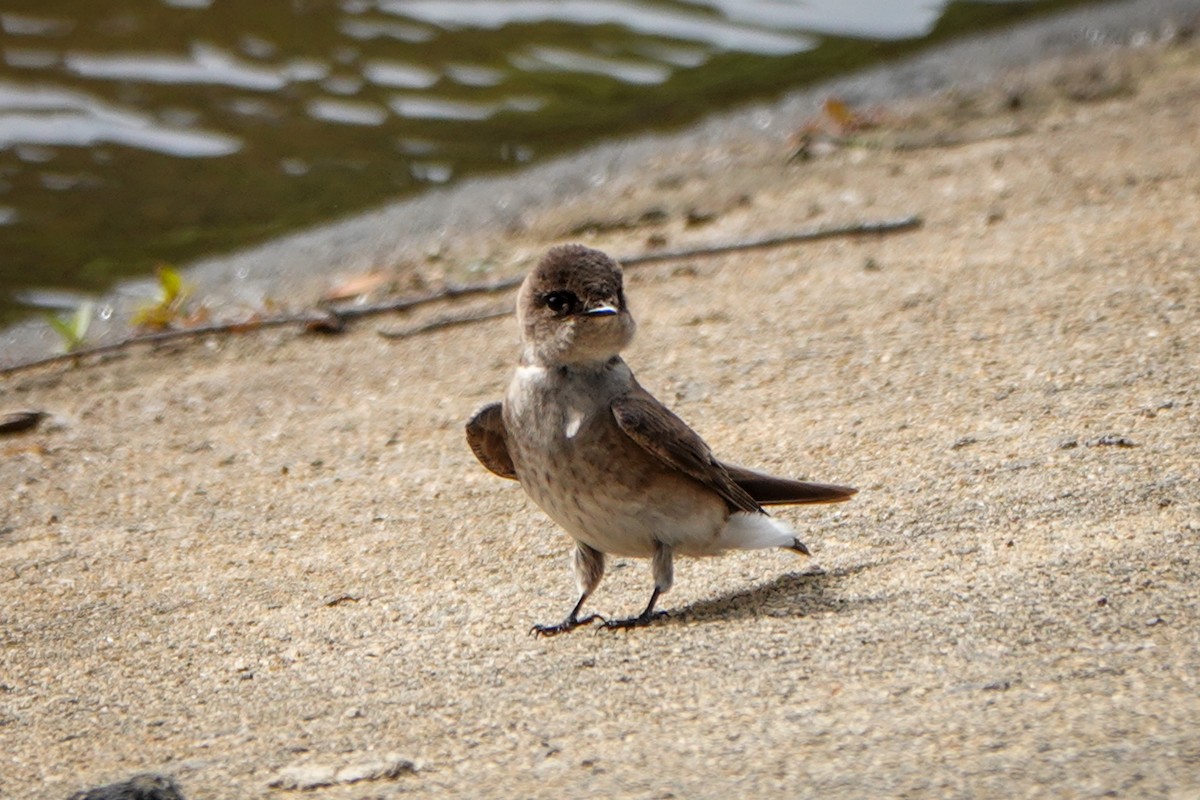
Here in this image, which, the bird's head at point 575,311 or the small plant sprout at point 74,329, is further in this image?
the small plant sprout at point 74,329

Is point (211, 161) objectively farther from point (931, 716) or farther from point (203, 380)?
point (931, 716)

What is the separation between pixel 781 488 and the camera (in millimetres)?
4293

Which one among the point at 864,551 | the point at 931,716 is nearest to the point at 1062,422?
the point at 864,551

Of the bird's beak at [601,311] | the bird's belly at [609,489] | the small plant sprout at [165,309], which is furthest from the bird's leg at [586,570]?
the small plant sprout at [165,309]

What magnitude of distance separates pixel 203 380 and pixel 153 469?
3.43ft

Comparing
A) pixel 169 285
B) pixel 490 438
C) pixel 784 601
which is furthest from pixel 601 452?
pixel 169 285

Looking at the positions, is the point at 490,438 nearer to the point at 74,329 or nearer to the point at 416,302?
the point at 416,302

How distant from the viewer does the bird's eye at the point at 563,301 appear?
4066 millimetres

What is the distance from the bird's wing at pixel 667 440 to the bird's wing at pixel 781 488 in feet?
0.56

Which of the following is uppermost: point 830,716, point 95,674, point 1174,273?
point 1174,273

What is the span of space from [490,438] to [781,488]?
2.43ft

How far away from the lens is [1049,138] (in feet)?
26.7

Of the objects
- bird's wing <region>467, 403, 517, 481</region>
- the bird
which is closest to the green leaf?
bird's wing <region>467, 403, 517, 481</region>

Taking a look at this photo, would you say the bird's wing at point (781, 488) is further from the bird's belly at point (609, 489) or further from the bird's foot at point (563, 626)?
the bird's foot at point (563, 626)
